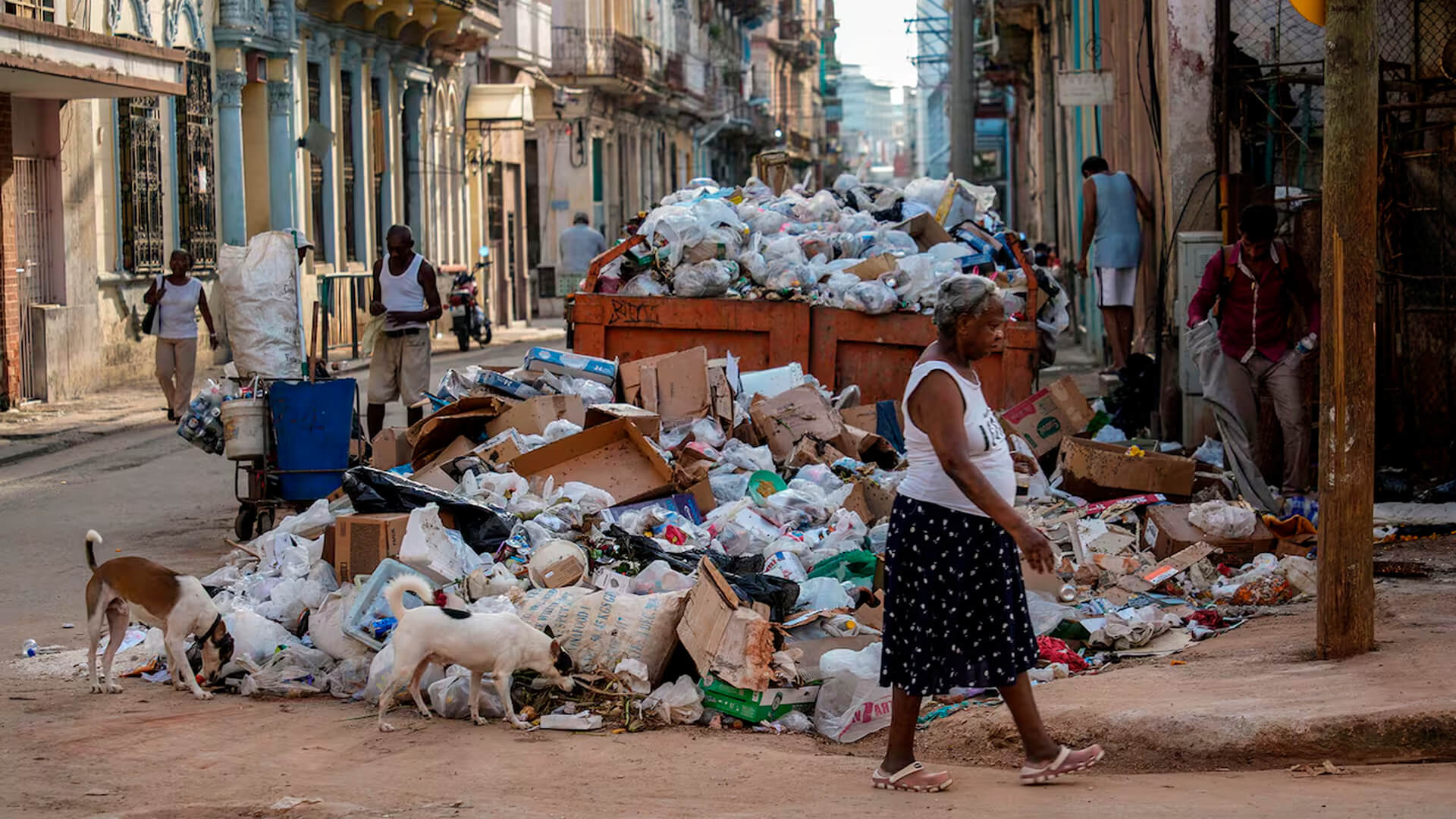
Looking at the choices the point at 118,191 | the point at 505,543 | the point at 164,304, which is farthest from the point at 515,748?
the point at 118,191

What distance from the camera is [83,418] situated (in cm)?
1555

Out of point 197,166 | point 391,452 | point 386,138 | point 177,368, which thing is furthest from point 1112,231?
point 386,138

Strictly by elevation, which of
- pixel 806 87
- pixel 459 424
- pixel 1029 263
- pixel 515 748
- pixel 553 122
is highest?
pixel 806 87

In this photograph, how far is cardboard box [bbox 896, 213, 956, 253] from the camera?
1286 cm

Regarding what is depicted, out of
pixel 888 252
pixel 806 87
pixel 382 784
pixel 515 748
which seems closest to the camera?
pixel 382 784

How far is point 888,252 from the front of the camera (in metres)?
12.0

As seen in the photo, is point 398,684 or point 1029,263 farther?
point 1029,263

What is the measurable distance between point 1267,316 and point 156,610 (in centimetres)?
567

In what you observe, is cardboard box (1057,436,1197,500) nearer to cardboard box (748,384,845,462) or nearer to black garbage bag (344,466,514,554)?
cardboard box (748,384,845,462)

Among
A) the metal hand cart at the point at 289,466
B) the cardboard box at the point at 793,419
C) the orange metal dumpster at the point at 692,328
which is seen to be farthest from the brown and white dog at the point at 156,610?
the orange metal dumpster at the point at 692,328

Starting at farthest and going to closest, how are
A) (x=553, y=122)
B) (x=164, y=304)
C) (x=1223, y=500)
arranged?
(x=553, y=122), (x=164, y=304), (x=1223, y=500)

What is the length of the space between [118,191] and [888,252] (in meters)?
9.99

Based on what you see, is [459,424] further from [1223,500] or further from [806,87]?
[806,87]

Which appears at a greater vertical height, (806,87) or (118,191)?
(806,87)
